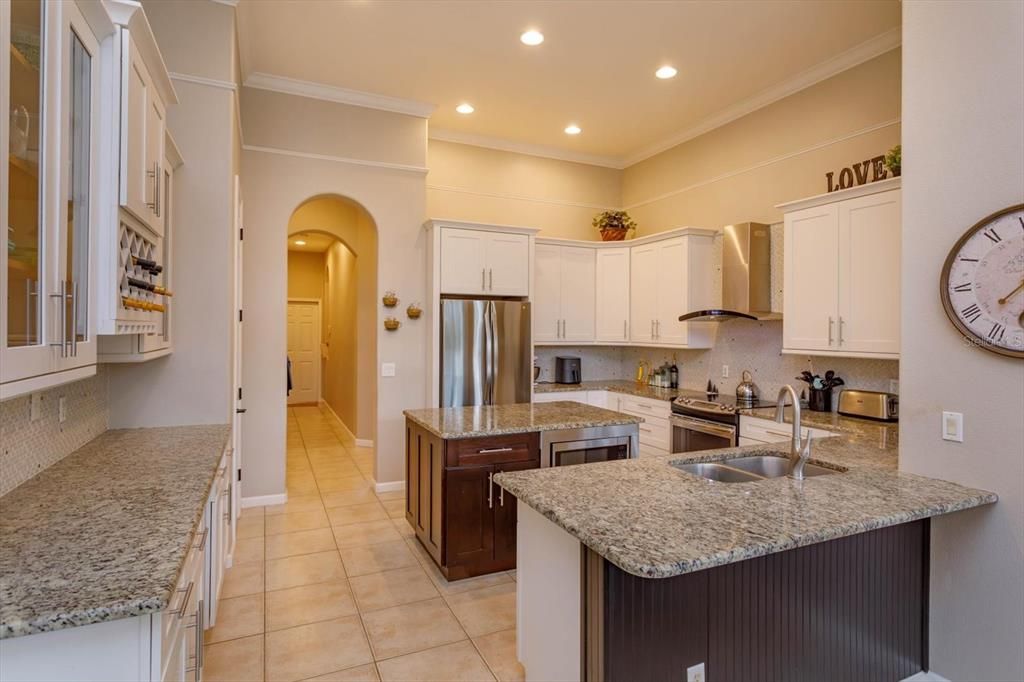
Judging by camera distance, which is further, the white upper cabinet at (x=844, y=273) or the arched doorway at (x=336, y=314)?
the arched doorway at (x=336, y=314)

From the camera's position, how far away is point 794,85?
14.0 feet

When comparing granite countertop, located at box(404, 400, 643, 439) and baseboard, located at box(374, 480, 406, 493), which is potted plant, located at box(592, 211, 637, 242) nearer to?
granite countertop, located at box(404, 400, 643, 439)

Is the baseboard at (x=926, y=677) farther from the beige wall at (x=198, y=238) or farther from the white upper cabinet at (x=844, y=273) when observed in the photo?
the beige wall at (x=198, y=238)

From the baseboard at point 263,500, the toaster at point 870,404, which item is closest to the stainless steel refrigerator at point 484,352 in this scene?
the baseboard at point 263,500

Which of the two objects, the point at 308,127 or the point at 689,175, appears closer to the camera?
the point at 308,127

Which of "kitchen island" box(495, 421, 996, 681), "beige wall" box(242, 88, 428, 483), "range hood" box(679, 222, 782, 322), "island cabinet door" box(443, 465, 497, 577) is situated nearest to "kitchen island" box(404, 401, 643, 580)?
"island cabinet door" box(443, 465, 497, 577)

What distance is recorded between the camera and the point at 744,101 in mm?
4672

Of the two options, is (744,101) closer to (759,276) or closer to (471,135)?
(759,276)

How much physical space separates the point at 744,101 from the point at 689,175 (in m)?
0.84

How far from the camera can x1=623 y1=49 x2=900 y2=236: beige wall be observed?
3.77 m

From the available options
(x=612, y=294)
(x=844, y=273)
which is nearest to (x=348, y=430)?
(x=612, y=294)

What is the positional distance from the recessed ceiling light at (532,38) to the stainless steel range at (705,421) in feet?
9.44

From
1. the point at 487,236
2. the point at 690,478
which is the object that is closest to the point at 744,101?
the point at 487,236

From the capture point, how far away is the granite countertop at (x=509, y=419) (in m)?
3.11
